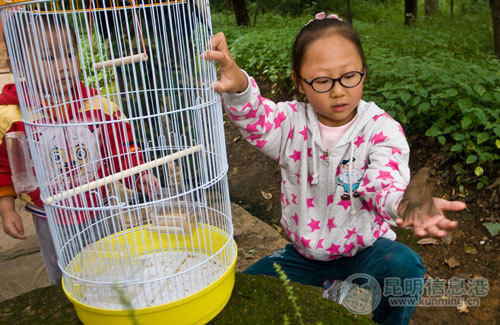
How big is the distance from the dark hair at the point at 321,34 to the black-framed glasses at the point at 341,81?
0.12 meters

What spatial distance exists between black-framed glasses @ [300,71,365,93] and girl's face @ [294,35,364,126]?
12 mm

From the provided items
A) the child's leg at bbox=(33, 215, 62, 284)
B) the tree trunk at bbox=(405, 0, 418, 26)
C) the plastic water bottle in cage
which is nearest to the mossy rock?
the child's leg at bbox=(33, 215, 62, 284)

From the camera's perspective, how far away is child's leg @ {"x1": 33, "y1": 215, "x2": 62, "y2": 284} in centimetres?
219

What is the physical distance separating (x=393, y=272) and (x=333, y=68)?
888mm

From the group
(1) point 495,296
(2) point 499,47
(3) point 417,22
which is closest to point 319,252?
(1) point 495,296

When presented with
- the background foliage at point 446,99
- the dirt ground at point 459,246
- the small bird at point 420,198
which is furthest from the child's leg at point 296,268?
the background foliage at point 446,99

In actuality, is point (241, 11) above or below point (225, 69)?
above

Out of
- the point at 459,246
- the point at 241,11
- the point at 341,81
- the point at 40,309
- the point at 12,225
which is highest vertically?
the point at 241,11

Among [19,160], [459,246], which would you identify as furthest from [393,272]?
[19,160]

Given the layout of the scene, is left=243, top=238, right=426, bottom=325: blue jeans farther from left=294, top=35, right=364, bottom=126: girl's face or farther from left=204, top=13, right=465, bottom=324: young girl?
left=294, top=35, right=364, bottom=126: girl's face

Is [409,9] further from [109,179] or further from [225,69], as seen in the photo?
[109,179]

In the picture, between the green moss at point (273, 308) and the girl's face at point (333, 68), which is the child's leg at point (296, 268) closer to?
the green moss at point (273, 308)

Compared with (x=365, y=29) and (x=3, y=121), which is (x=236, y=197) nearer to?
(x=3, y=121)

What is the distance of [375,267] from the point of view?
189 centimetres
